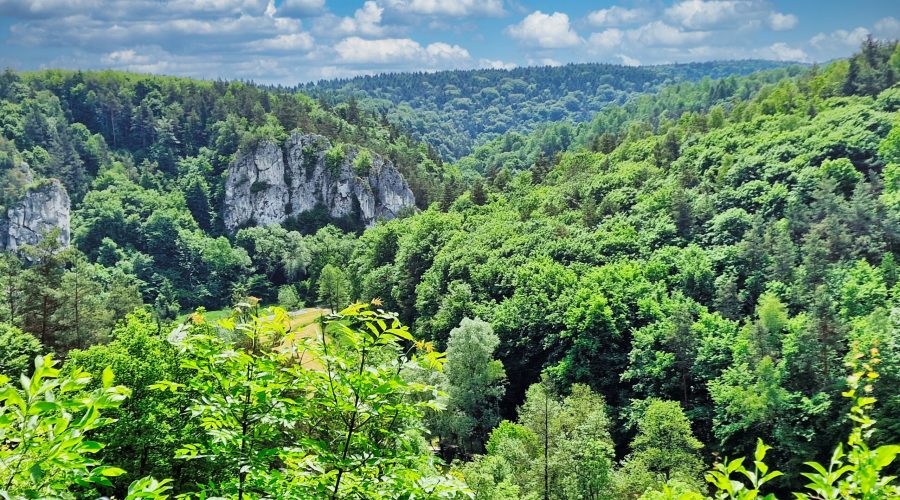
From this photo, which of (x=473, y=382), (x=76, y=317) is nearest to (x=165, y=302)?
(x=76, y=317)

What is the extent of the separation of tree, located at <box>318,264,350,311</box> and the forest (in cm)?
78

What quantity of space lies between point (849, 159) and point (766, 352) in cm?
3439

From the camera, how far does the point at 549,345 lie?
45.6 metres

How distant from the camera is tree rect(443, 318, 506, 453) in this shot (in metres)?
41.0

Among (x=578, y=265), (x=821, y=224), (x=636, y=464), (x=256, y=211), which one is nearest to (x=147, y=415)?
(x=636, y=464)

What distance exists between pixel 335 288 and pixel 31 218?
81.1 meters

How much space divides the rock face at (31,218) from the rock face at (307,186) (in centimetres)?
3342

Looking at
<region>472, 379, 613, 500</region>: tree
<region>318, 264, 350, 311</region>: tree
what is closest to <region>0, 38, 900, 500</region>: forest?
<region>472, 379, 613, 500</region>: tree

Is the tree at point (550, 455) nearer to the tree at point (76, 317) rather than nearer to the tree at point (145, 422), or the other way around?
the tree at point (145, 422)

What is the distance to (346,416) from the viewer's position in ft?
20.8

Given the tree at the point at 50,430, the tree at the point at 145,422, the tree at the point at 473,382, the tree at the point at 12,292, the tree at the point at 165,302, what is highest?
the tree at the point at 50,430

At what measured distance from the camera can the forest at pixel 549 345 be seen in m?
5.83

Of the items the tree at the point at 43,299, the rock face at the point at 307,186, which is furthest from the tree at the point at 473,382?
the rock face at the point at 307,186

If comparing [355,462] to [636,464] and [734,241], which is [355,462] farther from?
[734,241]
